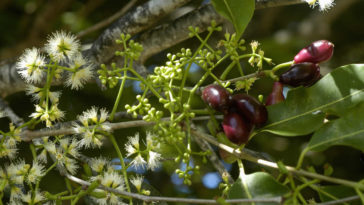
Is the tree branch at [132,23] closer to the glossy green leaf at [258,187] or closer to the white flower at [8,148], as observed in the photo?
the white flower at [8,148]

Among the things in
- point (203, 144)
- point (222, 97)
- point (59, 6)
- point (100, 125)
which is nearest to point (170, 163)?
point (203, 144)

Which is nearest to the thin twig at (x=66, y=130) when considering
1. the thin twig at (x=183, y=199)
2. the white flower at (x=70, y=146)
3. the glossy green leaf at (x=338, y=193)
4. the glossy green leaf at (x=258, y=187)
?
the white flower at (x=70, y=146)

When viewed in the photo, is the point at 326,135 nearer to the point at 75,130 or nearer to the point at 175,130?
the point at 175,130

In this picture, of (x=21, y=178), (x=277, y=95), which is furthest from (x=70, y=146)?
(x=277, y=95)

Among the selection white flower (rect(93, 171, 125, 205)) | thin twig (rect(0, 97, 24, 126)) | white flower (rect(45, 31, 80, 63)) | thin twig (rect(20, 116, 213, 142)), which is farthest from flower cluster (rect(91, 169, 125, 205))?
thin twig (rect(0, 97, 24, 126))

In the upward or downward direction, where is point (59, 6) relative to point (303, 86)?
upward
